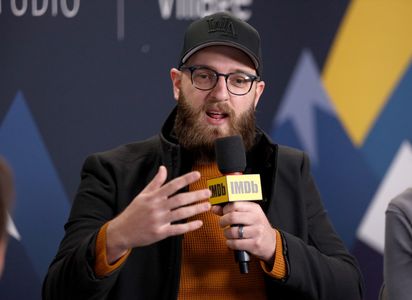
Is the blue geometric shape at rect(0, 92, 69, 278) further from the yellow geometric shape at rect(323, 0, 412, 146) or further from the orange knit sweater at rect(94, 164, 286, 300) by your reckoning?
the yellow geometric shape at rect(323, 0, 412, 146)

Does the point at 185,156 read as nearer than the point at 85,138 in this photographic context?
Yes

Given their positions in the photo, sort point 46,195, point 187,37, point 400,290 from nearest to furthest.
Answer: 1. point 400,290
2. point 187,37
3. point 46,195

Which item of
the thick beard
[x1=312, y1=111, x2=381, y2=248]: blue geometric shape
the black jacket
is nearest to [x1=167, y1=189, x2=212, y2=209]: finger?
the black jacket

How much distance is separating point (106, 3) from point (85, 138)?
1.77 feet

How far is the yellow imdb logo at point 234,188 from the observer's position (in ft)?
4.88

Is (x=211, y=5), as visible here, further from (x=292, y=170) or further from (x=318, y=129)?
(x=292, y=170)

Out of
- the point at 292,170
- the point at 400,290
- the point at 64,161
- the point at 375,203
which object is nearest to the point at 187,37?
the point at 292,170

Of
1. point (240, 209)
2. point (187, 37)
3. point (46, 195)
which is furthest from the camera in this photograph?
point (46, 195)

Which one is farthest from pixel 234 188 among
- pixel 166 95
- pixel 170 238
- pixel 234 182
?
pixel 166 95

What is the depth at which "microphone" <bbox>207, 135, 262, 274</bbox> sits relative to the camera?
1.49m

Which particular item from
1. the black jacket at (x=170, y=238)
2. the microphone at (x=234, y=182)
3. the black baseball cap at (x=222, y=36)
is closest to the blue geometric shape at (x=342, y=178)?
the black jacket at (x=170, y=238)

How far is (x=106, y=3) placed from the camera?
278cm

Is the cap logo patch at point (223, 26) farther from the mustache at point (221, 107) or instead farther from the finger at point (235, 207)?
the finger at point (235, 207)

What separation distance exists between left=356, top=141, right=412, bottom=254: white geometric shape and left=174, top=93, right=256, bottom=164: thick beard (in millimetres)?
1096
